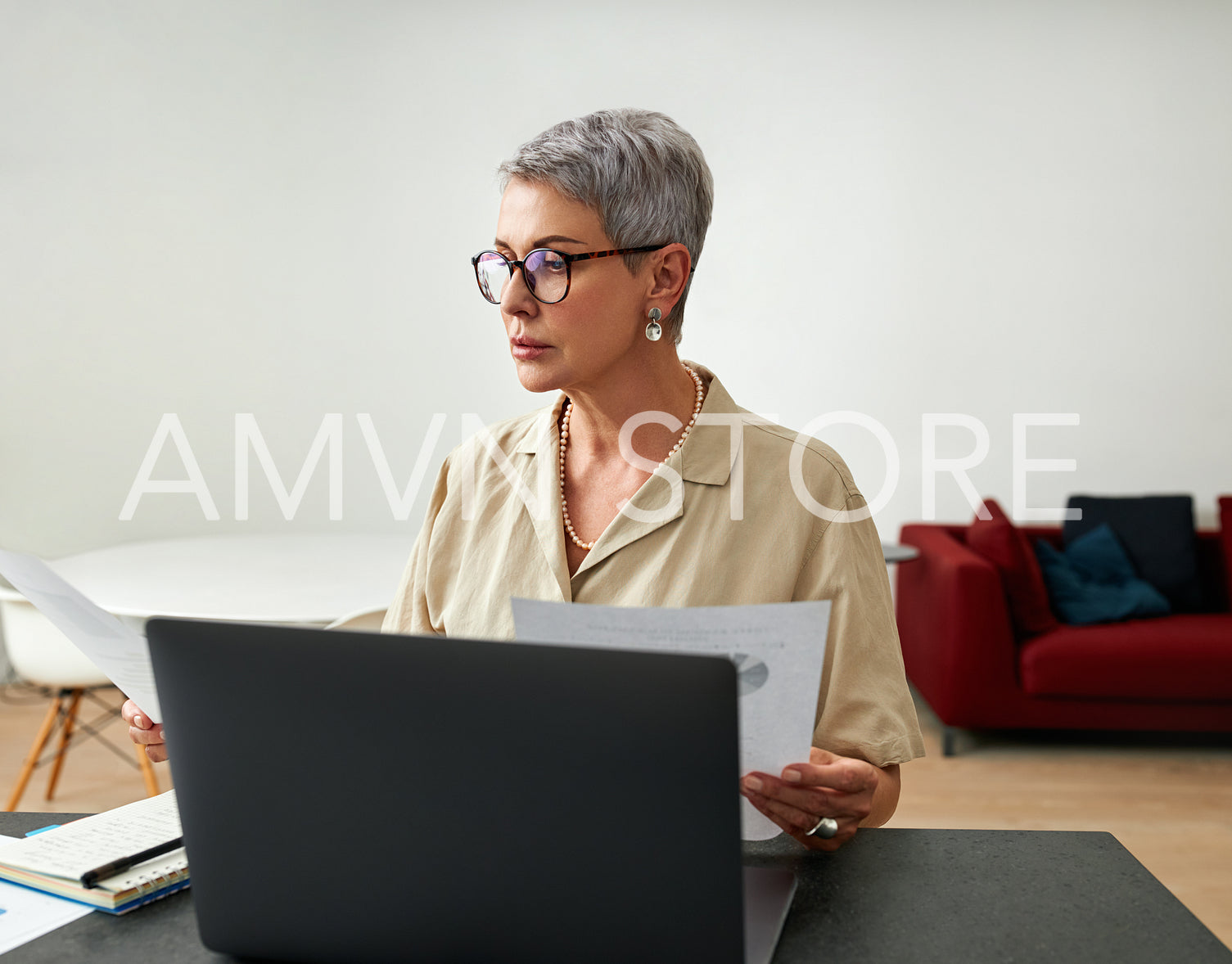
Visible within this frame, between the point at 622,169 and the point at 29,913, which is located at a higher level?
the point at 622,169

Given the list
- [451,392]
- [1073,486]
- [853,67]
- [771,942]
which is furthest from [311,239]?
[771,942]

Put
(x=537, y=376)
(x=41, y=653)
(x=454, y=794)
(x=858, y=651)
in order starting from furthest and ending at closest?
(x=41, y=653), (x=537, y=376), (x=858, y=651), (x=454, y=794)

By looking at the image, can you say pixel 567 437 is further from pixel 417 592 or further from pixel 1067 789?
pixel 1067 789

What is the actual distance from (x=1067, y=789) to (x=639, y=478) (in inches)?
99.3

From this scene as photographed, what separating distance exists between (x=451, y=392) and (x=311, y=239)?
868mm

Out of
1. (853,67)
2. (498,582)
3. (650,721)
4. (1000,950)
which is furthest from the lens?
(853,67)

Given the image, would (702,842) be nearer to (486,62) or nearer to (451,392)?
(451,392)

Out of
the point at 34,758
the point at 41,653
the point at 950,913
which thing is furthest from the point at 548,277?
the point at 34,758

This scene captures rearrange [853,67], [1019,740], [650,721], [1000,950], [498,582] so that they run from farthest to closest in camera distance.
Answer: [853,67] → [1019,740] → [498,582] → [1000,950] → [650,721]

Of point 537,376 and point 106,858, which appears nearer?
point 106,858

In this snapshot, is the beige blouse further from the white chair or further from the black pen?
the white chair

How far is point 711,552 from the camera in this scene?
1177mm

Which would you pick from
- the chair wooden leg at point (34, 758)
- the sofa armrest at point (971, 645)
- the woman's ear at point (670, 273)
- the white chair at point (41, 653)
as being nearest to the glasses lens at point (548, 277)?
the woman's ear at point (670, 273)

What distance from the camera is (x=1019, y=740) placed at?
3654 millimetres
